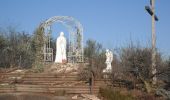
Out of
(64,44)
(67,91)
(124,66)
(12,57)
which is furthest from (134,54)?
(12,57)

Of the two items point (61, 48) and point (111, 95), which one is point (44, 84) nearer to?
point (111, 95)

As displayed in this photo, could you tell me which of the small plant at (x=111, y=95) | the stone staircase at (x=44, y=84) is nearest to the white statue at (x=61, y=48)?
the stone staircase at (x=44, y=84)

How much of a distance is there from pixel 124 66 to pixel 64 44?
12924 millimetres

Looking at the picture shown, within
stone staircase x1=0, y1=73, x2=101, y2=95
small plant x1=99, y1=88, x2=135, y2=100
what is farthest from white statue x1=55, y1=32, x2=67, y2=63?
small plant x1=99, y1=88, x2=135, y2=100

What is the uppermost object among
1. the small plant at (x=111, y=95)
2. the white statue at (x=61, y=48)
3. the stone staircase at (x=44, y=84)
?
the white statue at (x=61, y=48)

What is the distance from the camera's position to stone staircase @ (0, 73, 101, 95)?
19109 millimetres

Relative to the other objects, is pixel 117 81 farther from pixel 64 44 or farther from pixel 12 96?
pixel 64 44

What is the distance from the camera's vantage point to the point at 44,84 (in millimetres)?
20172

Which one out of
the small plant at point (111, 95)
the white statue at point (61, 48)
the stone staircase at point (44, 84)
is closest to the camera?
the small plant at point (111, 95)

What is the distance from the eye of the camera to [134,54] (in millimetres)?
17453

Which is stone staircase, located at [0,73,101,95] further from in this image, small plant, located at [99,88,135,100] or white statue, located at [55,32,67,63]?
white statue, located at [55,32,67,63]

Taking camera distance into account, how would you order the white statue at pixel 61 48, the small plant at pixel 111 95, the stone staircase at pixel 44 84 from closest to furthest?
the small plant at pixel 111 95
the stone staircase at pixel 44 84
the white statue at pixel 61 48

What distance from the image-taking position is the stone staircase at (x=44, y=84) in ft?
62.7

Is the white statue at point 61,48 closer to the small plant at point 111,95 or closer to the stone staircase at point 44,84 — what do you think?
the stone staircase at point 44,84
